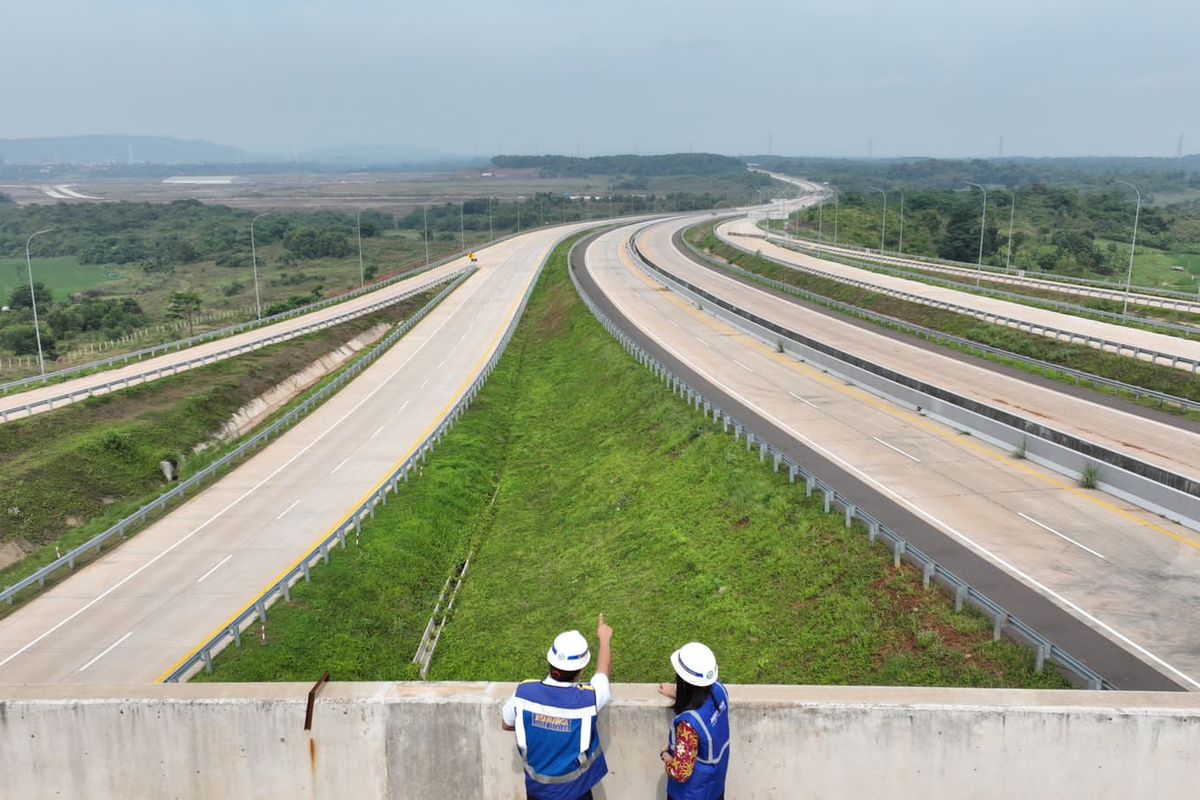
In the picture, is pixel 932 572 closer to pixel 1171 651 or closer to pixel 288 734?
pixel 1171 651

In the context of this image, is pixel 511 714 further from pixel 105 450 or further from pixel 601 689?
pixel 105 450

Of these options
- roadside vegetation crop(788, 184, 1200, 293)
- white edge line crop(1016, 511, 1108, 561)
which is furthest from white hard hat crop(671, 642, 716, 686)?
roadside vegetation crop(788, 184, 1200, 293)

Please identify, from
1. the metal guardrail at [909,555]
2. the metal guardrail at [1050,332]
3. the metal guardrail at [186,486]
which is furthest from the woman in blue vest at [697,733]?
the metal guardrail at [1050,332]

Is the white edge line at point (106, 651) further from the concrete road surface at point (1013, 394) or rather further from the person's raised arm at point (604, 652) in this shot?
the concrete road surface at point (1013, 394)

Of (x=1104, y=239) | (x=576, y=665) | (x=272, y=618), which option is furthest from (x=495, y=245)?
(x=576, y=665)

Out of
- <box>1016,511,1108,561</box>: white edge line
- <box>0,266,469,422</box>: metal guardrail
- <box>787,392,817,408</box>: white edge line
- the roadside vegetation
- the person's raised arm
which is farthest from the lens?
the roadside vegetation

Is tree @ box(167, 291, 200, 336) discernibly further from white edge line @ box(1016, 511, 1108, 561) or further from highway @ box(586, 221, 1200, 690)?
white edge line @ box(1016, 511, 1108, 561)
